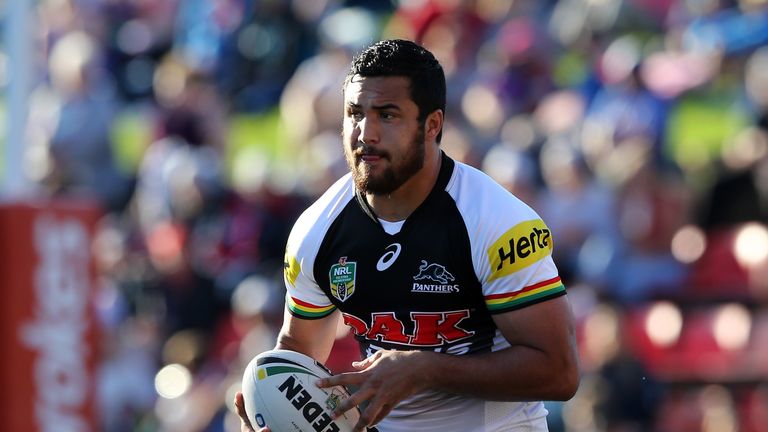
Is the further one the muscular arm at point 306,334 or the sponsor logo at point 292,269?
the muscular arm at point 306,334

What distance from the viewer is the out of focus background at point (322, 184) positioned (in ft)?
32.0

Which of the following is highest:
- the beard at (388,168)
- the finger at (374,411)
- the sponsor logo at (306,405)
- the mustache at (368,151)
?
the mustache at (368,151)

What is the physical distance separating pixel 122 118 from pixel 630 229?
6.73m

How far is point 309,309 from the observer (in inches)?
231

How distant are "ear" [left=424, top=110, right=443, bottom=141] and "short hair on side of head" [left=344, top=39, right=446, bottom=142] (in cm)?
2

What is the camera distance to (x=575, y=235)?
1053 centimetres

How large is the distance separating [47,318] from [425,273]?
4947mm

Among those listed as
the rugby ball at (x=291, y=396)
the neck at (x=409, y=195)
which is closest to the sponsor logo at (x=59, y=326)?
the rugby ball at (x=291, y=396)

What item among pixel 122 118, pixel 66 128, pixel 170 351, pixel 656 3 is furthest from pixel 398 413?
pixel 122 118

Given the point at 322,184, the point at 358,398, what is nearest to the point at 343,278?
the point at 358,398

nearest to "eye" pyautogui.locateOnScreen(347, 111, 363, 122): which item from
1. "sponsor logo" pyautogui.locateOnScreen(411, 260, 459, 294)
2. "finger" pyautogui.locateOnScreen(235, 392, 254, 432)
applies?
"sponsor logo" pyautogui.locateOnScreen(411, 260, 459, 294)

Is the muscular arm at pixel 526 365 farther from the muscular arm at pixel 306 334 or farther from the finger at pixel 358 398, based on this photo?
the muscular arm at pixel 306 334

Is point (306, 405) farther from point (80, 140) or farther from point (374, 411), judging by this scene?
point (80, 140)

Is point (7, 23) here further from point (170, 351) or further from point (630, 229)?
point (630, 229)
